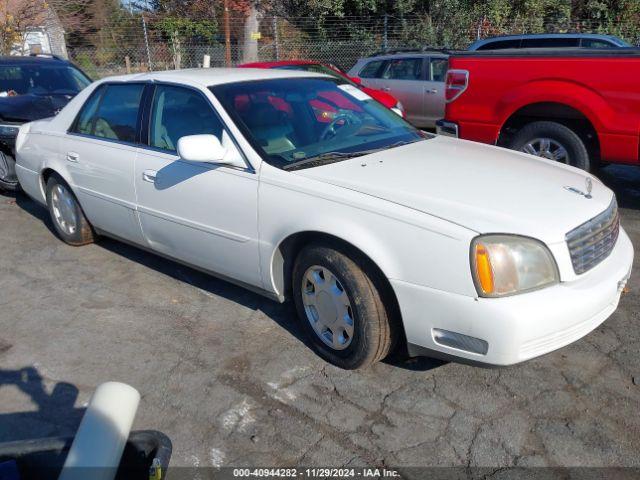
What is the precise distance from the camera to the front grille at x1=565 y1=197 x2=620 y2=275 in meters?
2.89

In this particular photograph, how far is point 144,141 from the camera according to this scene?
4227 millimetres

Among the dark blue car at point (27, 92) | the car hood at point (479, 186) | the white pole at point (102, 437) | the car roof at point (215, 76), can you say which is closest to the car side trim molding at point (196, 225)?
the car hood at point (479, 186)

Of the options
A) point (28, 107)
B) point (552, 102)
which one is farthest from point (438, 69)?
point (28, 107)

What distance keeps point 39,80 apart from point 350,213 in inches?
246

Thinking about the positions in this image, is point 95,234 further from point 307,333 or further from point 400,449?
point 400,449

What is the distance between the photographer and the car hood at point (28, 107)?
6.68m

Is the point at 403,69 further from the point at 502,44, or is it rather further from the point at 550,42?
the point at 550,42

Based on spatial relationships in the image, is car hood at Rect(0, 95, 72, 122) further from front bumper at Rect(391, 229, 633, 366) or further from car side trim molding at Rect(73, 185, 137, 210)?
front bumper at Rect(391, 229, 633, 366)

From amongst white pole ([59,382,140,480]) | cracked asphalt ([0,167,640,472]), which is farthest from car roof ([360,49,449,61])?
white pole ([59,382,140,480])

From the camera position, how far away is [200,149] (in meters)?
3.45

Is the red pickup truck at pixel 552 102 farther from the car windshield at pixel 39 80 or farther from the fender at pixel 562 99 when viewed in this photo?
the car windshield at pixel 39 80

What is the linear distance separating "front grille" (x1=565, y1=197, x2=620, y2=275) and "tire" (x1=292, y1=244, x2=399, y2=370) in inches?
36.3

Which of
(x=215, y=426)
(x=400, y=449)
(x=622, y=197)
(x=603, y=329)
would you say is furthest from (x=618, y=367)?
(x=622, y=197)

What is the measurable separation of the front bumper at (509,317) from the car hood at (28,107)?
5.49 metres
